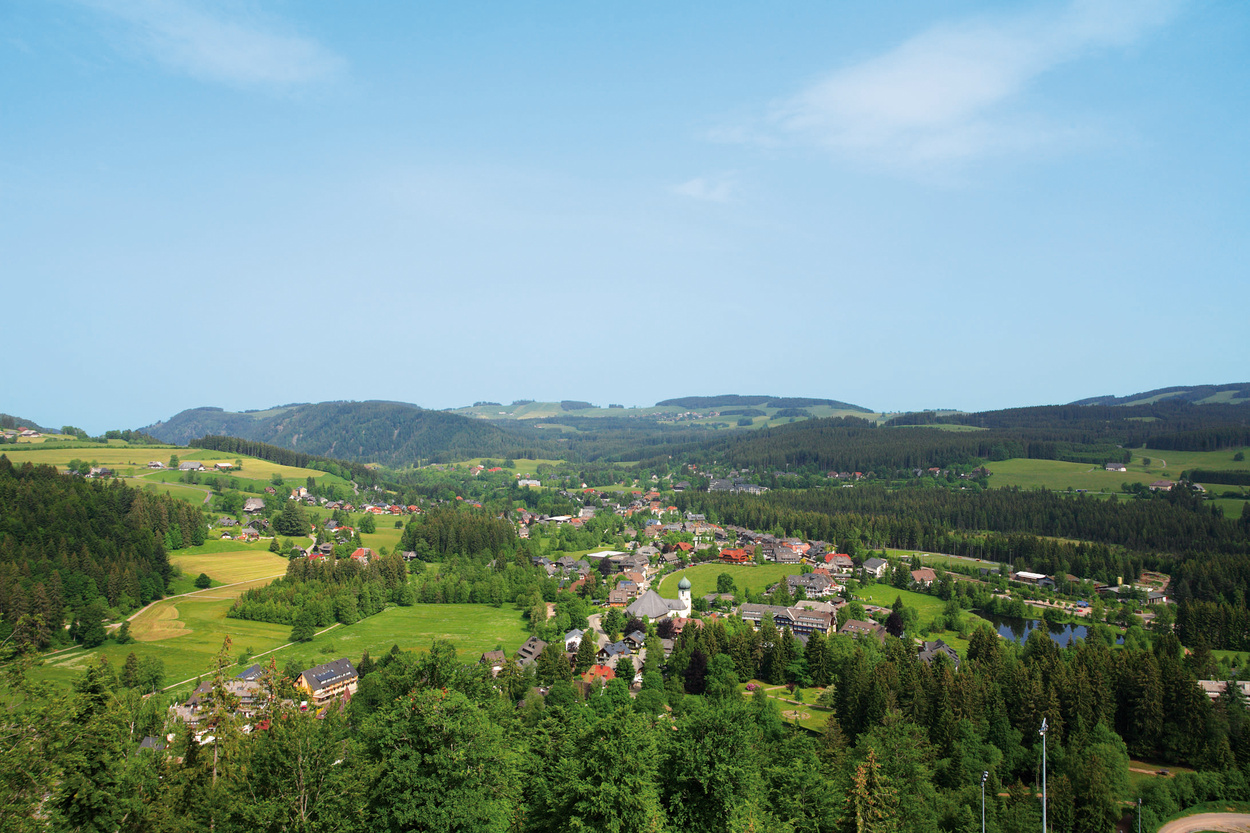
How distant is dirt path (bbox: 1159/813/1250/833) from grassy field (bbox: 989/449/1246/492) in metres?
96.2

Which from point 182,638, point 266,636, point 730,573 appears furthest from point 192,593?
point 730,573

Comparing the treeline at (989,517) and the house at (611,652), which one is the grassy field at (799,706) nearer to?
the house at (611,652)

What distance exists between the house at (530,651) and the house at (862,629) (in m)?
22.2

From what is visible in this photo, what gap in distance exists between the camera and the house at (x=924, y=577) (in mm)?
Result: 70438

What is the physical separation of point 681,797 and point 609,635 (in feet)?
119

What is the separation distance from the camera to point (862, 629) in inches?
2066

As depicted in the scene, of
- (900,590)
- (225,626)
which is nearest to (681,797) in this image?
(225,626)

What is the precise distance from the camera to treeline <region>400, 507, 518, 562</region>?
81688 millimetres

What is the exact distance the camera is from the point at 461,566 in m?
74.4

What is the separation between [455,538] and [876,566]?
48.2m

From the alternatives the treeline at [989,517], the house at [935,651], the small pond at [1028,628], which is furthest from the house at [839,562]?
the house at [935,651]

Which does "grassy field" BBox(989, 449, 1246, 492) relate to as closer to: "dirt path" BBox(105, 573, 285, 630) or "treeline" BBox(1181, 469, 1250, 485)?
"treeline" BBox(1181, 469, 1250, 485)

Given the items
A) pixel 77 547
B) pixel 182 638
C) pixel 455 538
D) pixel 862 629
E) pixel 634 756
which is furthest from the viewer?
pixel 455 538

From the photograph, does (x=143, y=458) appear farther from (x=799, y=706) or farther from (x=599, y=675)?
(x=799, y=706)
